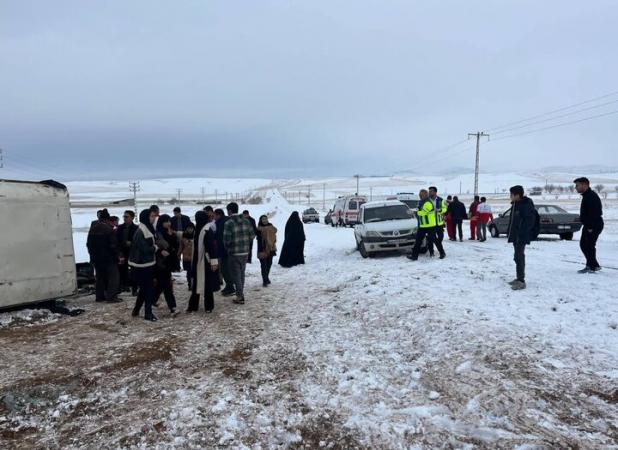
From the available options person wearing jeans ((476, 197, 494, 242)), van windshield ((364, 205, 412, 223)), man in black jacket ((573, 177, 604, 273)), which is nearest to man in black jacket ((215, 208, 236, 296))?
van windshield ((364, 205, 412, 223))

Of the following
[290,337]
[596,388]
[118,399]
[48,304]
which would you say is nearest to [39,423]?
[118,399]

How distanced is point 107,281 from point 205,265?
2745 millimetres

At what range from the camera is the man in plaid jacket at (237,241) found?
803cm

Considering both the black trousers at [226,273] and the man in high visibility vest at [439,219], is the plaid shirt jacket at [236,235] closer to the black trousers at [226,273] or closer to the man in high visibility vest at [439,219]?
the black trousers at [226,273]

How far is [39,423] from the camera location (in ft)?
12.9

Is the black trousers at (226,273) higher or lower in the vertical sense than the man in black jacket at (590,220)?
lower

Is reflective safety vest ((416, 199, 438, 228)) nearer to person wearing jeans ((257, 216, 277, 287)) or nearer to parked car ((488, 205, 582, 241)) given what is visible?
person wearing jeans ((257, 216, 277, 287))

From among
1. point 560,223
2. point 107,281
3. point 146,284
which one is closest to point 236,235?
point 146,284

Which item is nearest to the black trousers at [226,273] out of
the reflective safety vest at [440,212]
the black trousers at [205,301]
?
the black trousers at [205,301]

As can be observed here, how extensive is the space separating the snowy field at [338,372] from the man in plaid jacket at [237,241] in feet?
2.03

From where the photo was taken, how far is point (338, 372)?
4.86 m

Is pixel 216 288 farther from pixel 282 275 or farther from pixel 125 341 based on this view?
pixel 282 275

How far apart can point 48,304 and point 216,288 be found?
3136mm

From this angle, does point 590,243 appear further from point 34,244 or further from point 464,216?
point 34,244
